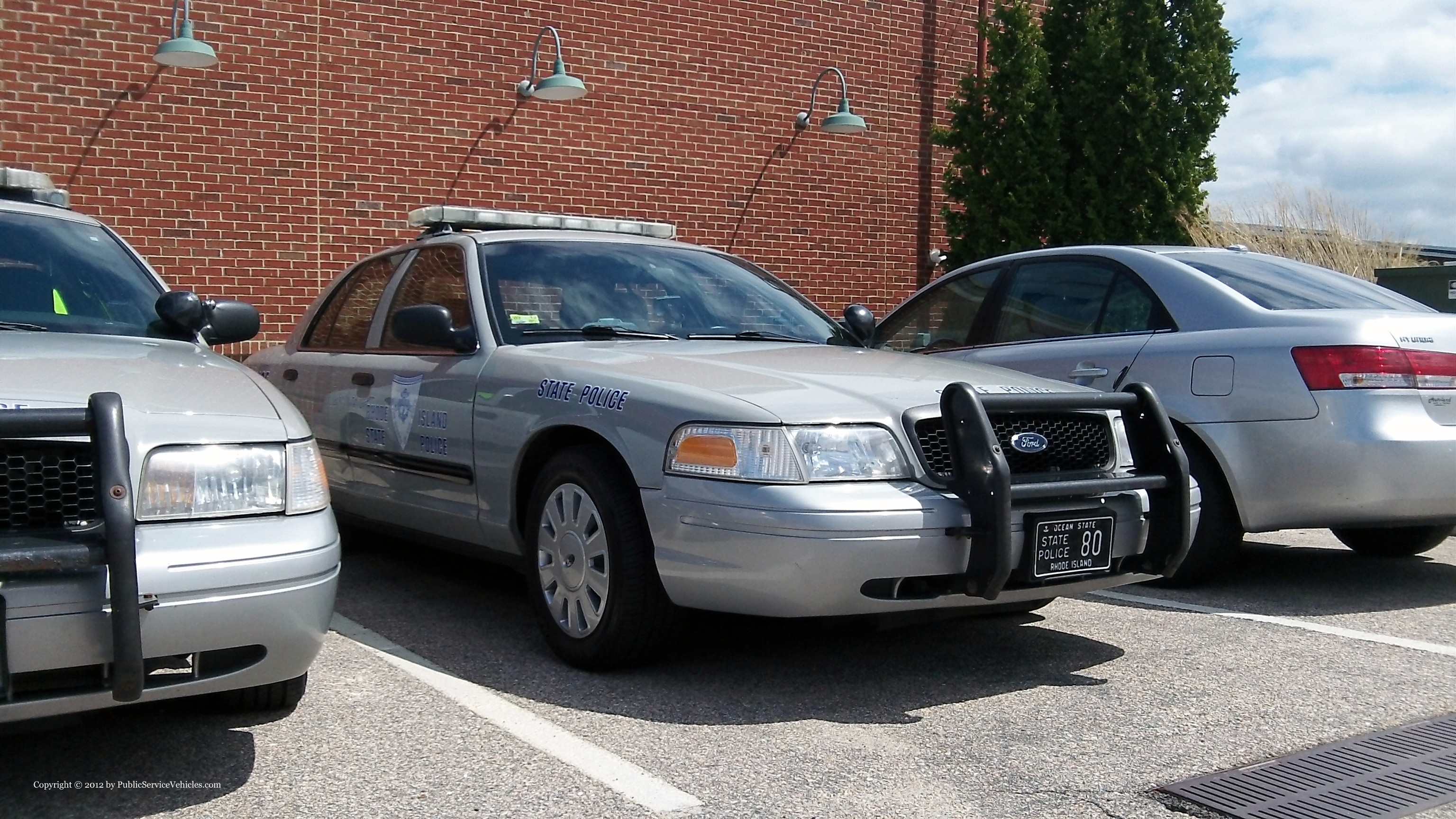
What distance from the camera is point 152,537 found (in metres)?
3.08

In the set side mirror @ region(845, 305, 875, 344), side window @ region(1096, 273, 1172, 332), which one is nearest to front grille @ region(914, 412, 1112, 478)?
side mirror @ region(845, 305, 875, 344)

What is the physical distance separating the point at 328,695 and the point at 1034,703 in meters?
2.14

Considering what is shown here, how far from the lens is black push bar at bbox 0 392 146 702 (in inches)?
114

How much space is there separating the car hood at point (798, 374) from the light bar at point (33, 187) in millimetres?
1984

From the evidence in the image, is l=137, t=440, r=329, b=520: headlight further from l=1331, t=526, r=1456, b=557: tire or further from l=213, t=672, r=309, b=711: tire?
l=1331, t=526, r=1456, b=557: tire

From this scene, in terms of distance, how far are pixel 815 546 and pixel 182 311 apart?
2224mm

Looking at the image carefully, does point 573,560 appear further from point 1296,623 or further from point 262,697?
point 1296,623

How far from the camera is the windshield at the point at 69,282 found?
4352 millimetres

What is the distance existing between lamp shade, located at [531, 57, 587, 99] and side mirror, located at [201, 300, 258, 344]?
18.4 feet

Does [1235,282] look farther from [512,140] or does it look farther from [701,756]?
[512,140]

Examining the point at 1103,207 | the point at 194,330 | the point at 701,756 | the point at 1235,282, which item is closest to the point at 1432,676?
the point at 1235,282

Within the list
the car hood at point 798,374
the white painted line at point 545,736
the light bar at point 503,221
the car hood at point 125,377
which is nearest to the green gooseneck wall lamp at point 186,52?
the light bar at point 503,221

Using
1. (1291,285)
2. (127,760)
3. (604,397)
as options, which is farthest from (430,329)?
(1291,285)

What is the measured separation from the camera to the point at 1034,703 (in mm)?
4184
